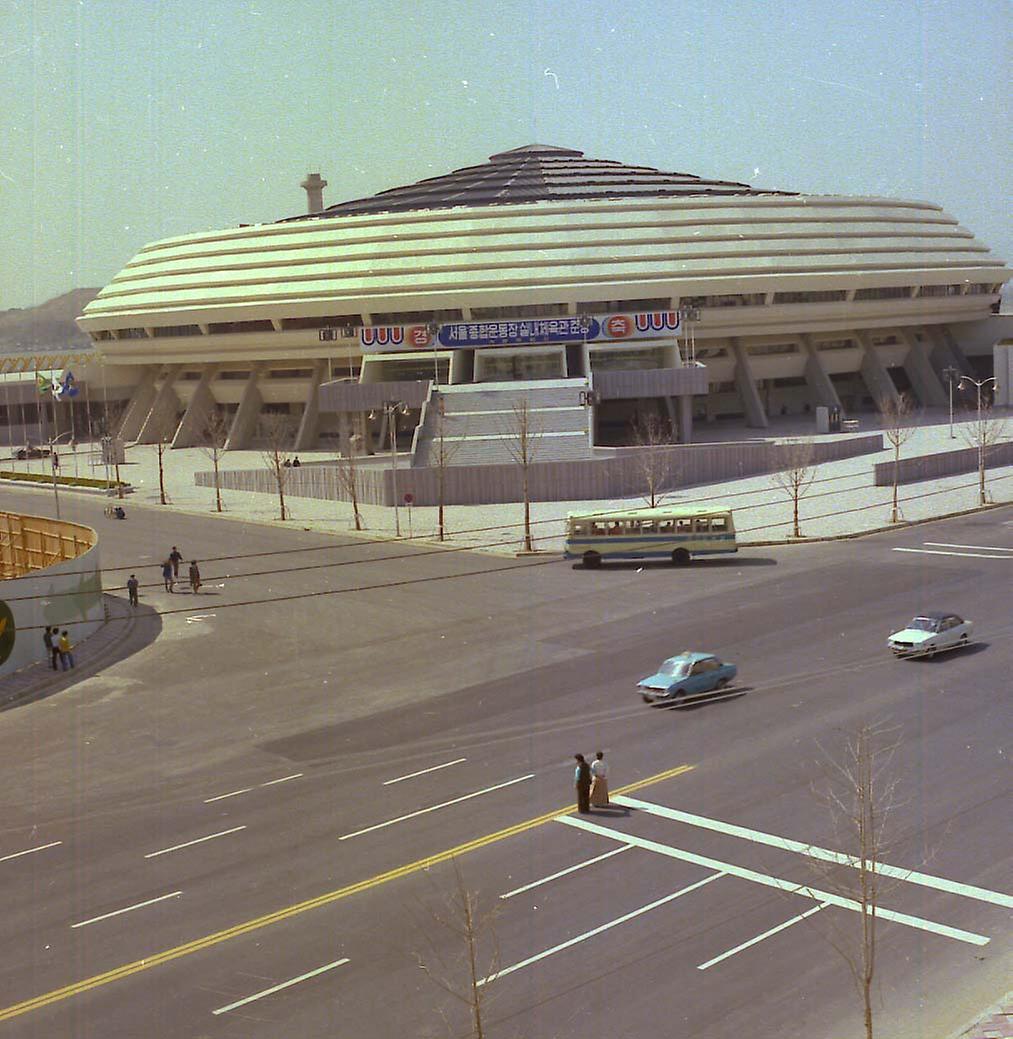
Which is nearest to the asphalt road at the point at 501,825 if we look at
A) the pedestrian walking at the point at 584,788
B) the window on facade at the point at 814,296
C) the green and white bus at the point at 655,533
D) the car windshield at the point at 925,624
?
the pedestrian walking at the point at 584,788

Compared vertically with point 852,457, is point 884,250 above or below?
above

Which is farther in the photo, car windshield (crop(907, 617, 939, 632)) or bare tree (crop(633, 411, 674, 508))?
bare tree (crop(633, 411, 674, 508))

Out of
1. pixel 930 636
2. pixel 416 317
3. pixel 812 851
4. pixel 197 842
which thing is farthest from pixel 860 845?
pixel 416 317

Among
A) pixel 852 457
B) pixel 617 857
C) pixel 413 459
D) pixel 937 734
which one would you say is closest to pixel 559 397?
pixel 413 459

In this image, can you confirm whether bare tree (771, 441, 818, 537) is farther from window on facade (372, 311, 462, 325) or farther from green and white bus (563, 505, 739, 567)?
window on facade (372, 311, 462, 325)

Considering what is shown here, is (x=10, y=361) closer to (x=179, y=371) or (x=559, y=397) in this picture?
(x=179, y=371)

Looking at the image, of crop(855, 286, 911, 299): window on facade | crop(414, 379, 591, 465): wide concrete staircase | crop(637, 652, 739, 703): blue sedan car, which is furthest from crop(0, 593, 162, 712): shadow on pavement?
crop(855, 286, 911, 299): window on facade
